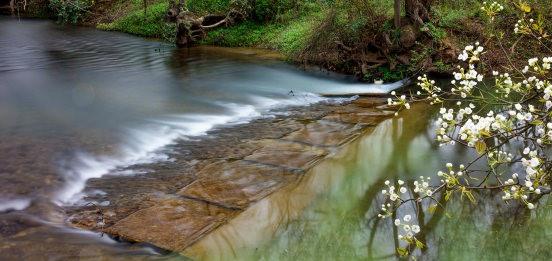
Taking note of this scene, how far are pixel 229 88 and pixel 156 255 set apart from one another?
729cm

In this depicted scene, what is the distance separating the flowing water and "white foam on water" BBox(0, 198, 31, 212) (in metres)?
0.02

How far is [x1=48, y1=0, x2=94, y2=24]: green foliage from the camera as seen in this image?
73.9 feet

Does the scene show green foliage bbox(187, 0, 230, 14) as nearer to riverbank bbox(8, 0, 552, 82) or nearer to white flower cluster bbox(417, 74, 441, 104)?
riverbank bbox(8, 0, 552, 82)

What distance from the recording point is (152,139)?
7.80 metres

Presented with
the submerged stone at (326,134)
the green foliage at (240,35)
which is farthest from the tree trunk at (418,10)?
the green foliage at (240,35)

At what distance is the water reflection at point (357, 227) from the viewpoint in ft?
14.5

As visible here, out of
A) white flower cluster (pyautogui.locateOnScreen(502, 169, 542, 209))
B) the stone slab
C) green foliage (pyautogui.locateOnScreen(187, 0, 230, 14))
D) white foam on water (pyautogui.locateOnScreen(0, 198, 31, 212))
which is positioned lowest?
white foam on water (pyautogui.locateOnScreen(0, 198, 31, 212))

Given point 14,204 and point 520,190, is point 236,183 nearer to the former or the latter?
point 14,204

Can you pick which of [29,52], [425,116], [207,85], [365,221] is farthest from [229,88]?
[29,52]

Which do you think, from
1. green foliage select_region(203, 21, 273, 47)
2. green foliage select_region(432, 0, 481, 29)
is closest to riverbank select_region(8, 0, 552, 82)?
green foliage select_region(432, 0, 481, 29)

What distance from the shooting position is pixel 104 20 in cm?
2388

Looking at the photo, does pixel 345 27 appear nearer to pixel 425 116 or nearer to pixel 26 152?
pixel 425 116

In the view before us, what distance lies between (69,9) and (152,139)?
1822 centimetres

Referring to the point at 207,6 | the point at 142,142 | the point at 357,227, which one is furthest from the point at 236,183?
the point at 207,6
